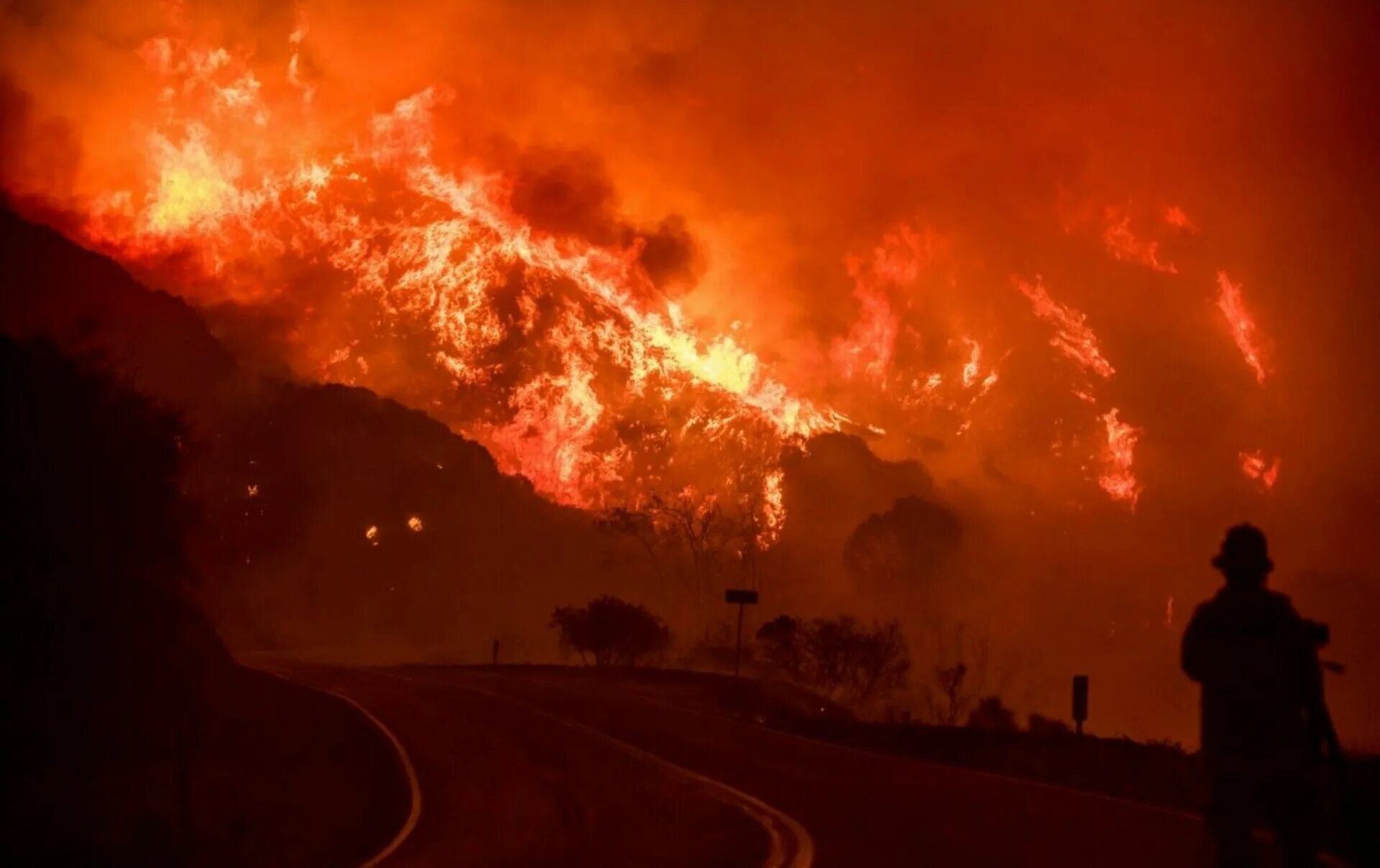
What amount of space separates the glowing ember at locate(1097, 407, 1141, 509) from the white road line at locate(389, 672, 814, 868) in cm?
8546

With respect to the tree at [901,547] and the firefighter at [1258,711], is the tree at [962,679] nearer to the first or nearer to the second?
the tree at [901,547]

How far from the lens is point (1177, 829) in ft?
41.4

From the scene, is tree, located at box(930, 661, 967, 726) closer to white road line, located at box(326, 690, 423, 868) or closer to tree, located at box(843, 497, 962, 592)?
tree, located at box(843, 497, 962, 592)

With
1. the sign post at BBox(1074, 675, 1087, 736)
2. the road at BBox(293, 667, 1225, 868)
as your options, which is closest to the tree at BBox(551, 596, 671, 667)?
the road at BBox(293, 667, 1225, 868)

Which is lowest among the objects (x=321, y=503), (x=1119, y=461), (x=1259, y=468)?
(x=321, y=503)

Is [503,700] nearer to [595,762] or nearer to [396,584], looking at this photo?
[595,762]

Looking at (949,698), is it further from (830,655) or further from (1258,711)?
(1258,711)

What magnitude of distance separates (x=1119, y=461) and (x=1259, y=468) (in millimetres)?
11348

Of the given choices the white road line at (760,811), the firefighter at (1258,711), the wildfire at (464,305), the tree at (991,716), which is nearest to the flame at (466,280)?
the wildfire at (464,305)

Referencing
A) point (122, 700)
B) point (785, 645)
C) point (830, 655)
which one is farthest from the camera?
point (830, 655)

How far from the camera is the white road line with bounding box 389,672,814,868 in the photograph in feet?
38.7

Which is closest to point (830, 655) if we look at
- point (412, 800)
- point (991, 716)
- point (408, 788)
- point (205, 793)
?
point (991, 716)

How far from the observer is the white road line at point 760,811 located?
1179 centimetres

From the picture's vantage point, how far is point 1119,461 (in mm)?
105188
